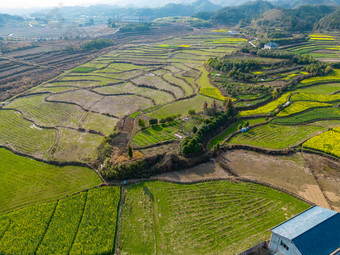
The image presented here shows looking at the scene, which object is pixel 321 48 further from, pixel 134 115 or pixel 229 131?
pixel 134 115

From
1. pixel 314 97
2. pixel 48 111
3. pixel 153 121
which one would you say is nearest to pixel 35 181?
pixel 153 121

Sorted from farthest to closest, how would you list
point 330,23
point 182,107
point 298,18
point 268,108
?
point 298,18 < point 330,23 < point 182,107 < point 268,108

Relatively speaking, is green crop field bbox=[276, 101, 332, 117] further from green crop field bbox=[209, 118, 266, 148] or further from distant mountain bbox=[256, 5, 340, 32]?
distant mountain bbox=[256, 5, 340, 32]

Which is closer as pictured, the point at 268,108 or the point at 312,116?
the point at 312,116

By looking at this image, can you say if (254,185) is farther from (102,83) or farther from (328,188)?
(102,83)

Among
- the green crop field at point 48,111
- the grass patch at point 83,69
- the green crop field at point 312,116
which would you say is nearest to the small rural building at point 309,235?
the green crop field at point 312,116

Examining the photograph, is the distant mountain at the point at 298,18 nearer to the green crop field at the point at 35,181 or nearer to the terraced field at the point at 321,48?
the terraced field at the point at 321,48

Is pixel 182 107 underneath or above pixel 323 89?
underneath
